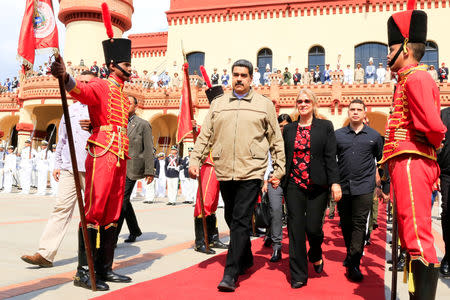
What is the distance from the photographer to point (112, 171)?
3752mm

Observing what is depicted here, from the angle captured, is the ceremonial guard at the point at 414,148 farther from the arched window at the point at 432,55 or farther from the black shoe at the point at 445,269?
the arched window at the point at 432,55

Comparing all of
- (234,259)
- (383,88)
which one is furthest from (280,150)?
(383,88)

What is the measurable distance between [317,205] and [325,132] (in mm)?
802

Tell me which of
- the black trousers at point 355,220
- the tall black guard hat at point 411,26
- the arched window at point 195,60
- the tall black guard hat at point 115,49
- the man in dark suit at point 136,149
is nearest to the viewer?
the tall black guard hat at point 411,26

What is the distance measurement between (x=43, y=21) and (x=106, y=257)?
219cm

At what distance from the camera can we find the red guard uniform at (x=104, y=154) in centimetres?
369

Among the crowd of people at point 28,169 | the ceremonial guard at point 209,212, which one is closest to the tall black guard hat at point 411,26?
the ceremonial guard at point 209,212

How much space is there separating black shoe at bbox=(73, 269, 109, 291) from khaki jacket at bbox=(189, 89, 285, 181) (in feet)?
4.87

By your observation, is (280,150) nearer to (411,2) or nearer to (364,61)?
(411,2)

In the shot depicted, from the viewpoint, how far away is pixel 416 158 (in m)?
2.91

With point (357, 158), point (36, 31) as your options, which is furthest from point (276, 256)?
point (36, 31)

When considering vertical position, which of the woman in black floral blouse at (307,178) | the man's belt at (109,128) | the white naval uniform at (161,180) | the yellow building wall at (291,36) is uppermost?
the yellow building wall at (291,36)

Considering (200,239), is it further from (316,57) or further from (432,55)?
(432,55)

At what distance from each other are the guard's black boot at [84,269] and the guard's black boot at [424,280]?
2554 millimetres
